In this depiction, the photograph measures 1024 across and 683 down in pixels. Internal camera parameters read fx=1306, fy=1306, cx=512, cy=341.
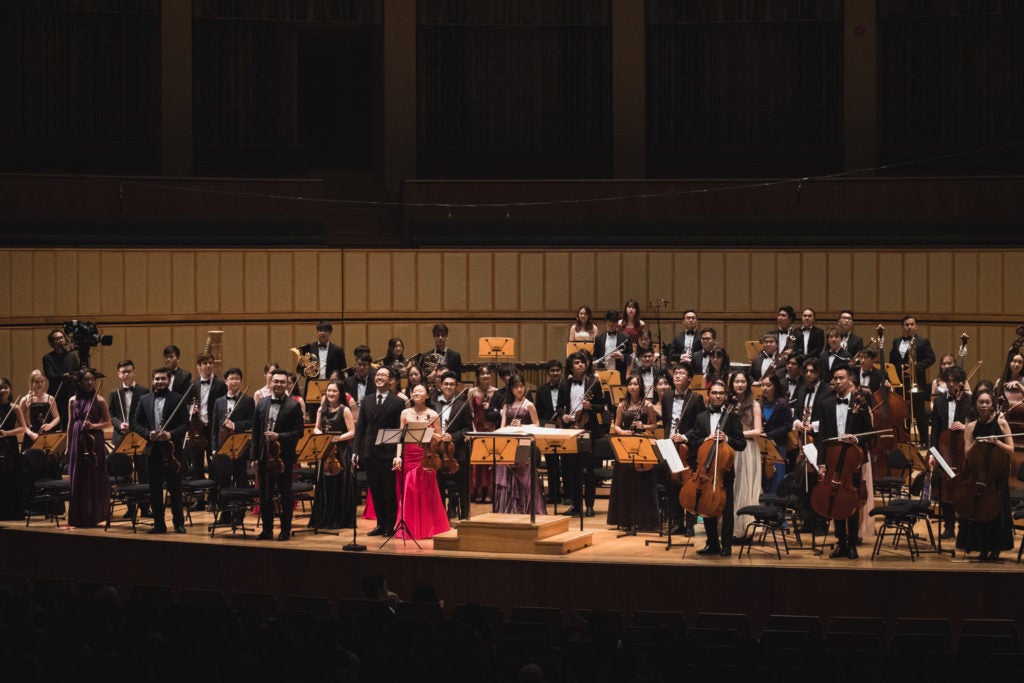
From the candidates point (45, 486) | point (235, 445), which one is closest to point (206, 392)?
point (235, 445)

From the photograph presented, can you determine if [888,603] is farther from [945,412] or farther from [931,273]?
[931,273]

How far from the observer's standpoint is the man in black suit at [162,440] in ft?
36.6

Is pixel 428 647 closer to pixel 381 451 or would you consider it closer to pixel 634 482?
pixel 381 451

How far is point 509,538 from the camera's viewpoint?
10.4 metres

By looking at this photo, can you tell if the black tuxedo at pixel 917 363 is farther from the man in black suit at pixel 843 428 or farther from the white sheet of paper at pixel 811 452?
the white sheet of paper at pixel 811 452

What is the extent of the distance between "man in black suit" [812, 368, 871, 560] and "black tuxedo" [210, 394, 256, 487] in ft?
16.6

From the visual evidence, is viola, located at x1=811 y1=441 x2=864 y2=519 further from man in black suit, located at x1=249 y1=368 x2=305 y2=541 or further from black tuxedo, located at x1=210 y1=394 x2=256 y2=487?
black tuxedo, located at x1=210 y1=394 x2=256 y2=487

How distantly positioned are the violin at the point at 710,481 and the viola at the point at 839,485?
70 cm

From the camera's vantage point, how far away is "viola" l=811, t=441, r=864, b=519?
32.7ft

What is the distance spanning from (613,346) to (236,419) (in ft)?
15.1

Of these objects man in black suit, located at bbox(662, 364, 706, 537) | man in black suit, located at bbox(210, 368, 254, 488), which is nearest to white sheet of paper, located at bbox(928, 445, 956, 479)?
man in black suit, located at bbox(662, 364, 706, 537)
